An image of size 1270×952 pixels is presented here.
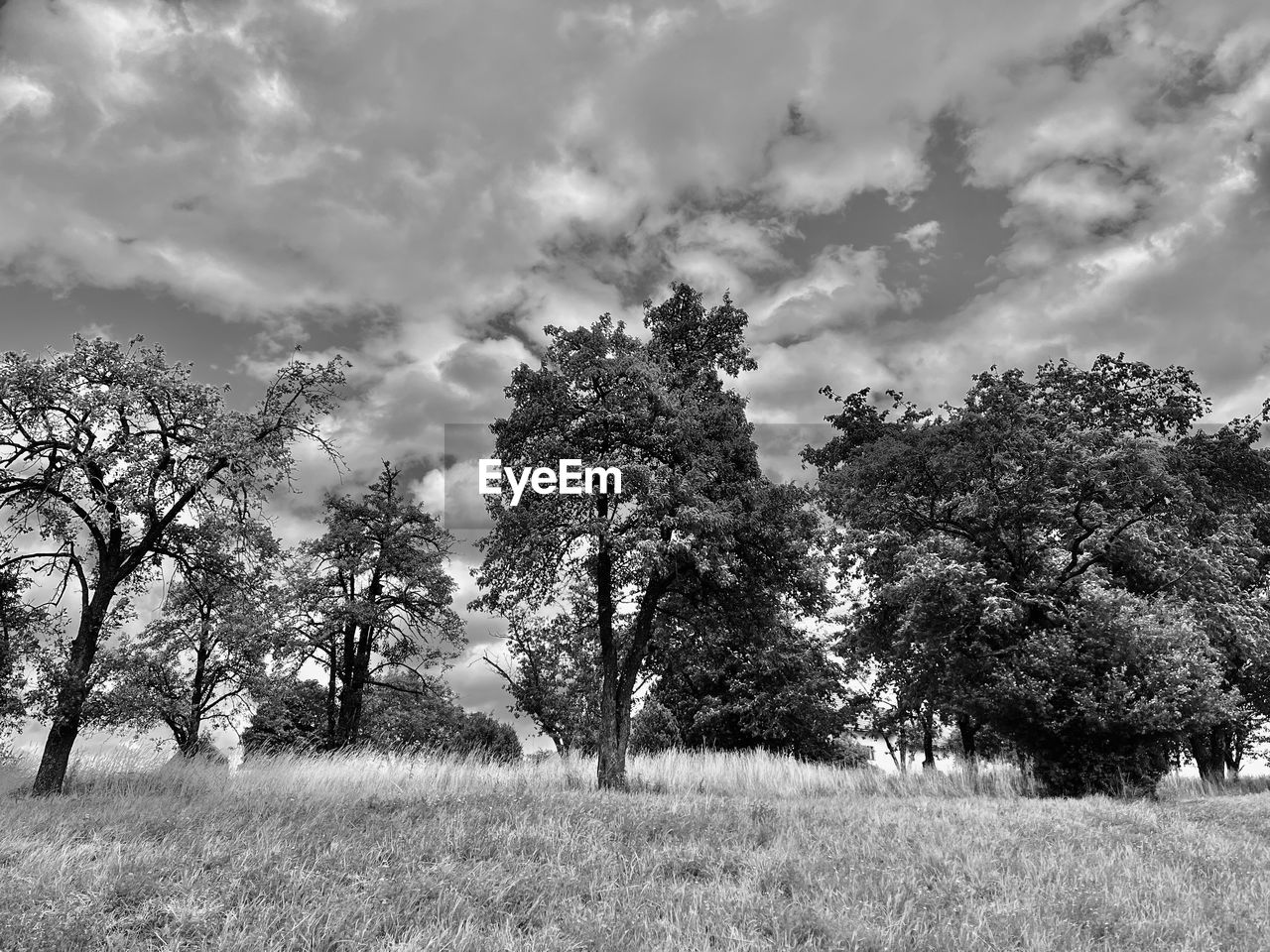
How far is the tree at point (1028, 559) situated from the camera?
24586 millimetres

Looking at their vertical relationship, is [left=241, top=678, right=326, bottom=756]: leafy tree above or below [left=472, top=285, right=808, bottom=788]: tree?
below

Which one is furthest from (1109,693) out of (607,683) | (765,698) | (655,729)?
(655,729)

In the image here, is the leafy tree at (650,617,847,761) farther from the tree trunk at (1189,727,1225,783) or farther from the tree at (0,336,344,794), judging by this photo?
the tree at (0,336,344,794)

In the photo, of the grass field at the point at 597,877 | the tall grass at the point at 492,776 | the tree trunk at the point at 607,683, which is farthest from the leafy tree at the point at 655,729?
the grass field at the point at 597,877

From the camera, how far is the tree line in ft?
64.4

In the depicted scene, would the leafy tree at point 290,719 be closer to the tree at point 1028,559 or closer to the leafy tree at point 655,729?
the leafy tree at point 655,729

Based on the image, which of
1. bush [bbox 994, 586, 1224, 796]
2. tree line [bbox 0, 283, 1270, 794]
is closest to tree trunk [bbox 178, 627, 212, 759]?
tree line [bbox 0, 283, 1270, 794]

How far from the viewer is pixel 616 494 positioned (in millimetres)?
21891

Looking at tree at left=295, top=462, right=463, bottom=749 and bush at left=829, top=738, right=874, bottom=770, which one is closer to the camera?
tree at left=295, top=462, right=463, bottom=749

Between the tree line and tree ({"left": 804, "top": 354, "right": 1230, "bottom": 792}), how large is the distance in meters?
0.11

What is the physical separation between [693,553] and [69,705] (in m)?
14.7

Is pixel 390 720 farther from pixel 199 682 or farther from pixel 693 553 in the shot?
pixel 693 553

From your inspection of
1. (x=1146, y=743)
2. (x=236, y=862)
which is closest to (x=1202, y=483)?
(x=1146, y=743)

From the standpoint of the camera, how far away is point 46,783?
17.7 metres
